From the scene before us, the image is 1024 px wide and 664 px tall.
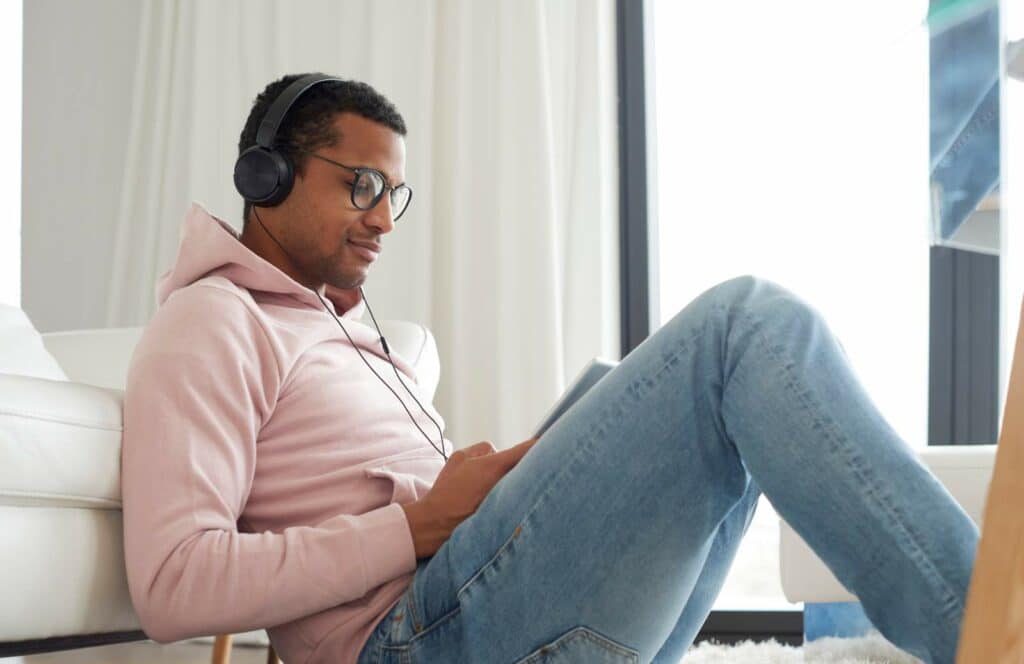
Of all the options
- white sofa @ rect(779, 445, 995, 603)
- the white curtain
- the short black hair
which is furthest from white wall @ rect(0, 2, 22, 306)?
white sofa @ rect(779, 445, 995, 603)

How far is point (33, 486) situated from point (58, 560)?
0.08 meters

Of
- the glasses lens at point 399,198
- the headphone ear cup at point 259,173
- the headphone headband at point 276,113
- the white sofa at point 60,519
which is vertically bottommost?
the white sofa at point 60,519

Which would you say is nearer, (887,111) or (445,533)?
(445,533)

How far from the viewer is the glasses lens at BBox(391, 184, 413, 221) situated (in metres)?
1.49

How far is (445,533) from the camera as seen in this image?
118 centimetres

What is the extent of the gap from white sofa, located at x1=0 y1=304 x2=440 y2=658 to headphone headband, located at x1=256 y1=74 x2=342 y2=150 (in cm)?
A: 38

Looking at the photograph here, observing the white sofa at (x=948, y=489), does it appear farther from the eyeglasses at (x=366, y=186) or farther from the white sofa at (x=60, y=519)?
the white sofa at (x=60, y=519)

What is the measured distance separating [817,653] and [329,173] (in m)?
1.37

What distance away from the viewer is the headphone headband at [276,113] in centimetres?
146

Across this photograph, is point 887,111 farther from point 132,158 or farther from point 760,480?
point 760,480

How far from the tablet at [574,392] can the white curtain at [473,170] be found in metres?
1.56

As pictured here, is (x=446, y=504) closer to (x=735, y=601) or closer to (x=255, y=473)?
(x=255, y=473)

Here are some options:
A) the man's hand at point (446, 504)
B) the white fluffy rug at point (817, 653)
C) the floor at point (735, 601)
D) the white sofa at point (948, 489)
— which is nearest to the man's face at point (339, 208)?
the man's hand at point (446, 504)

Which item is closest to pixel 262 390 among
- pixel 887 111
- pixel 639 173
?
pixel 639 173
